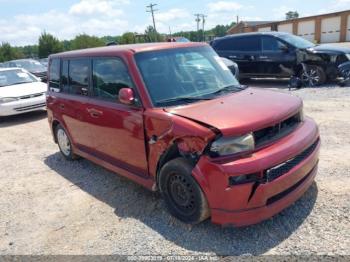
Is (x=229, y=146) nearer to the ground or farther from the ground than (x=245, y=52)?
nearer to the ground

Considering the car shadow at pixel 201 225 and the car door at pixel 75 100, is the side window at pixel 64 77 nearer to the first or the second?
the car door at pixel 75 100

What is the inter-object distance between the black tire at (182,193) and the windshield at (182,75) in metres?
0.72

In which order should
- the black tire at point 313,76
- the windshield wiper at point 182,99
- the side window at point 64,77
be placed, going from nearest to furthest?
the windshield wiper at point 182,99 → the side window at point 64,77 → the black tire at point 313,76

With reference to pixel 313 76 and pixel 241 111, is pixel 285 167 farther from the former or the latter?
pixel 313 76

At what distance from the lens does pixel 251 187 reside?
9.43 feet

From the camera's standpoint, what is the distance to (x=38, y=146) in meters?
6.99

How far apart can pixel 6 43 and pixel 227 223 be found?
212ft

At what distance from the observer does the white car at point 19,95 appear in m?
9.35

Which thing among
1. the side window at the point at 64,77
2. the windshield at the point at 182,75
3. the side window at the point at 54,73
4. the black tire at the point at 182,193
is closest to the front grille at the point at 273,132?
the black tire at the point at 182,193

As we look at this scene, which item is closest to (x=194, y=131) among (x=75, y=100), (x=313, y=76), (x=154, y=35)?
(x=75, y=100)

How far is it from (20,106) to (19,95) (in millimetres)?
373

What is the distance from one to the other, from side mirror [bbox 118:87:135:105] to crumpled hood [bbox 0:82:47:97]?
699 cm

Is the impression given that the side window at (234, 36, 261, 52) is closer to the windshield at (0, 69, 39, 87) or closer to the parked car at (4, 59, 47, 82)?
the windshield at (0, 69, 39, 87)

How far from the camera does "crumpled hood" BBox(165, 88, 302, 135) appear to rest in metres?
2.98
